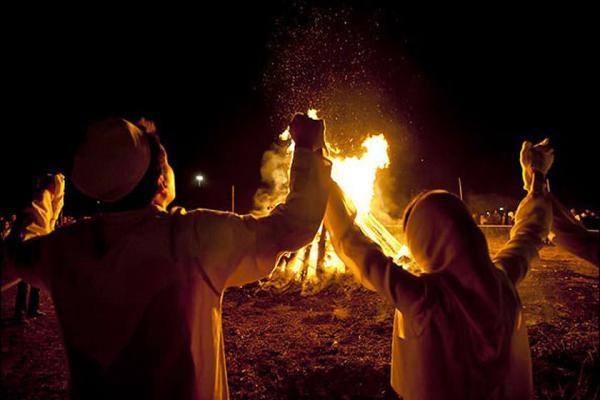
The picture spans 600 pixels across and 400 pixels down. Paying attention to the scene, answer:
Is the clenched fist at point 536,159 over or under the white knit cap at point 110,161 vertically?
over

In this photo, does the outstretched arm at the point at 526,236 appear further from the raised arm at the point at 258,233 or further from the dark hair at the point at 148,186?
the dark hair at the point at 148,186

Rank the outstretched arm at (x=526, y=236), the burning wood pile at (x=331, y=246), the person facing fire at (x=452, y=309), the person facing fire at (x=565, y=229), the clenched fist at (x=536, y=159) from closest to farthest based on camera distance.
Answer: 1. the person facing fire at (x=452, y=309)
2. the outstretched arm at (x=526, y=236)
3. the person facing fire at (x=565, y=229)
4. the clenched fist at (x=536, y=159)
5. the burning wood pile at (x=331, y=246)

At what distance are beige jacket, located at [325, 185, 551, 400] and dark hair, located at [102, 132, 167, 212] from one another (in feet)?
3.23

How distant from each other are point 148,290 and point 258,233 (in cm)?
46

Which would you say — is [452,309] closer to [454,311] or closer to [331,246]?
[454,311]

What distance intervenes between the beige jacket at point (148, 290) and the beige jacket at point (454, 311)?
675 mm

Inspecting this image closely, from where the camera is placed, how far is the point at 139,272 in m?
1.35

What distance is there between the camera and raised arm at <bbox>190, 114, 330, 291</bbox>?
139 centimetres

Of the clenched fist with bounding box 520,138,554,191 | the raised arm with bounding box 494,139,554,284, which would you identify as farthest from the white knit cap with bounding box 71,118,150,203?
the clenched fist with bounding box 520,138,554,191

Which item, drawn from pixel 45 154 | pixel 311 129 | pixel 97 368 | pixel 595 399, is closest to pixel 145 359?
pixel 97 368

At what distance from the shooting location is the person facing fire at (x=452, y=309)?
5.45 feet

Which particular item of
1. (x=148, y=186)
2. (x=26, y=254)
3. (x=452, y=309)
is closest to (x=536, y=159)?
(x=452, y=309)

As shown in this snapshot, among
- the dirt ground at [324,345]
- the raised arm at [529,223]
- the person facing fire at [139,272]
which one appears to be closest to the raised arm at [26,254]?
the person facing fire at [139,272]

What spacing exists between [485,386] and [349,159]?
25.5 feet
